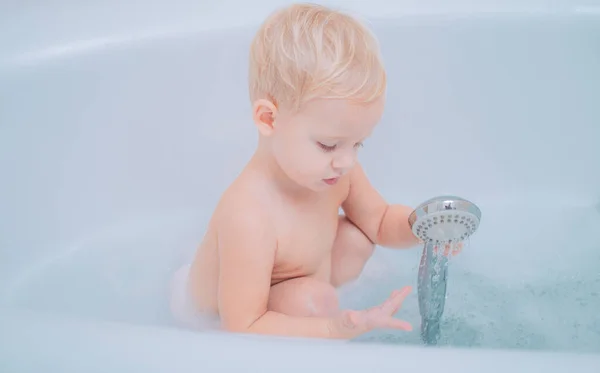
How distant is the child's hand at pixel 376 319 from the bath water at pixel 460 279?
22 centimetres

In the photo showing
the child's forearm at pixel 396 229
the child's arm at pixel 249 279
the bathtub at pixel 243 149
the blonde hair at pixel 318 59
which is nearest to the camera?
the blonde hair at pixel 318 59

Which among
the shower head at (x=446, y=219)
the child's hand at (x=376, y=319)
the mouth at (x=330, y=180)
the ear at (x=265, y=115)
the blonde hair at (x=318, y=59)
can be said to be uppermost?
the blonde hair at (x=318, y=59)

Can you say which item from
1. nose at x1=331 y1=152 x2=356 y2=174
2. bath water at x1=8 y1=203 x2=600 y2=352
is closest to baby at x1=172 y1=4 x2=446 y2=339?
nose at x1=331 y1=152 x2=356 y2=174

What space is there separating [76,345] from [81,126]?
635 millimetres

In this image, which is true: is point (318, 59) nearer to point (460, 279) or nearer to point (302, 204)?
point (302, 204)

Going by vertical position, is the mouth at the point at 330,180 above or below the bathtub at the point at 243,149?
below

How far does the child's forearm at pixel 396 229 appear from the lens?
976 millimetres

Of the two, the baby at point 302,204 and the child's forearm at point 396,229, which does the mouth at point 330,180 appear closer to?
the baby at point 302,204

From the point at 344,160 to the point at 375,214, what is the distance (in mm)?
239

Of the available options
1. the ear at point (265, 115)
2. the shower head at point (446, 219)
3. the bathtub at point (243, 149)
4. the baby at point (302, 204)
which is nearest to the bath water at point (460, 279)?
the bathtub at point (243, 149)

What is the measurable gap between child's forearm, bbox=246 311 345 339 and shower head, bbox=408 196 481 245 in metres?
0.15

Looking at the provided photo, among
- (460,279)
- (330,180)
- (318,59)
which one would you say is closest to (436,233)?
(330,180)

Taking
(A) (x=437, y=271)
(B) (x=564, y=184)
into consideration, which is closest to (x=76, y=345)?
(A) (x=437, y=271)

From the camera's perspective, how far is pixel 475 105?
1248mm
